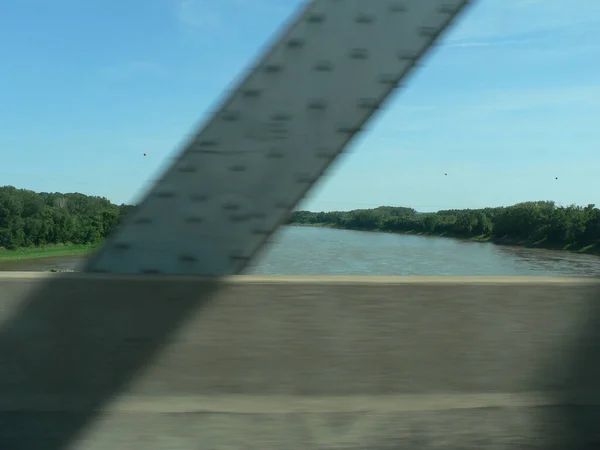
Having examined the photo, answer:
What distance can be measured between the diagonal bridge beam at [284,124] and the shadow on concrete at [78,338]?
0.91 feet

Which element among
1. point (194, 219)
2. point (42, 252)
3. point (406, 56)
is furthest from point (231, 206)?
point (42, 252)

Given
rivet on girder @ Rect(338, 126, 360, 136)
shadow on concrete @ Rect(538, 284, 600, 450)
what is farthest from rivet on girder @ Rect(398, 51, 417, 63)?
shadow on concrete @ Rect(538, 284, 600, 450)

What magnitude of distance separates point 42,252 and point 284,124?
3817 millimetres

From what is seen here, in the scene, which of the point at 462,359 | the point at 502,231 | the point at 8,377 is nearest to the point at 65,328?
the point at 8,377

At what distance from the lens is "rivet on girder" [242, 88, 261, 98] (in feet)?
9.55

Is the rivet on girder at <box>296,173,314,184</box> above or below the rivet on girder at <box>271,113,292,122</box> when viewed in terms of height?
below

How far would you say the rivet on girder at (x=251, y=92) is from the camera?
9.55 ft

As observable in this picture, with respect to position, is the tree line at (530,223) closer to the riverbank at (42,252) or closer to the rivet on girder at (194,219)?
the riverbank at (42,252)

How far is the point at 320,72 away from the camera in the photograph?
9.57ft

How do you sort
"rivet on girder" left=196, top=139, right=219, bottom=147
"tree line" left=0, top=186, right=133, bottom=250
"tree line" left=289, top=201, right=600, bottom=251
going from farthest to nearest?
"tree line" left=289, top=201, right=600, bottom=251 → "tree line" left=0, top=186, right=133, bottom=250 → "rivet on girder" left=196, top=139, right=219, bottom=147

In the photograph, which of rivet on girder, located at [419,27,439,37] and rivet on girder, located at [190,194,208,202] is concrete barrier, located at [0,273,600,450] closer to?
rivet on girder, located at [190,194,208,202]

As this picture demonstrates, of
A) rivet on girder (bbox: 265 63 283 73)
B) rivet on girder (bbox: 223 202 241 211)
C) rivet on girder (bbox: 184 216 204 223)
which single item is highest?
rivet on girder (bbox: 265 63 283 73)

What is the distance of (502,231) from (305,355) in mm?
21947

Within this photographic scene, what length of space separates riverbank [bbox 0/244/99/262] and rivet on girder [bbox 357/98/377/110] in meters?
2.87
